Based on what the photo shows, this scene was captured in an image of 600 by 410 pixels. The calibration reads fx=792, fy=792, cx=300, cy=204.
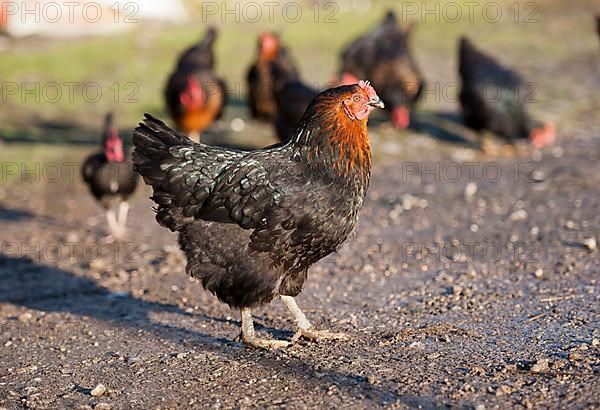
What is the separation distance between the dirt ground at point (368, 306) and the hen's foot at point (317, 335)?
0.09 m

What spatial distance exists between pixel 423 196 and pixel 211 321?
3.97 m

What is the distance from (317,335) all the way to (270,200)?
102 cm

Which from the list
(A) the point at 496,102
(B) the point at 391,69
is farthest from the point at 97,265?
(B) the point at 391,69

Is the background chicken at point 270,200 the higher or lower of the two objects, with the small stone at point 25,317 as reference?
higher

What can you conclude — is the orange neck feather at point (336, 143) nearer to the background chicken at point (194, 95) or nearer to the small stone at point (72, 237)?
the small stone at point (72, 237)

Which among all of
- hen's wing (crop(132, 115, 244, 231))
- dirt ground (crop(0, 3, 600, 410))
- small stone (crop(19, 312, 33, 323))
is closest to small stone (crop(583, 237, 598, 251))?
dirt ground (crop(0, 3, 600, 410))

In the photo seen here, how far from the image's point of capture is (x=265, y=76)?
11.6m

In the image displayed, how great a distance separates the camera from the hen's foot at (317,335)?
208 inches

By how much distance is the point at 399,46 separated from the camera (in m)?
12.4

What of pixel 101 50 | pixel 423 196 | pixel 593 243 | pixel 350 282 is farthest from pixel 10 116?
pixel 593 243

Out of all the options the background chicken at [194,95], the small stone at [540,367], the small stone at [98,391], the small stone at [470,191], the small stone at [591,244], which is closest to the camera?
the small stone at [540,367]

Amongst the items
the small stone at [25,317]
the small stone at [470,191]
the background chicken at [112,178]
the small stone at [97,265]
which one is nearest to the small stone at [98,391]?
the small stone at [25,317]

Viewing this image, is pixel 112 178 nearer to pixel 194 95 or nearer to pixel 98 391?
pixel 194 95

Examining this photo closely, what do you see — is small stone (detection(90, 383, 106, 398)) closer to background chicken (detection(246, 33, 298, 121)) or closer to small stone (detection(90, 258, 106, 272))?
small stone (detection(90, 258, 106, 272))
